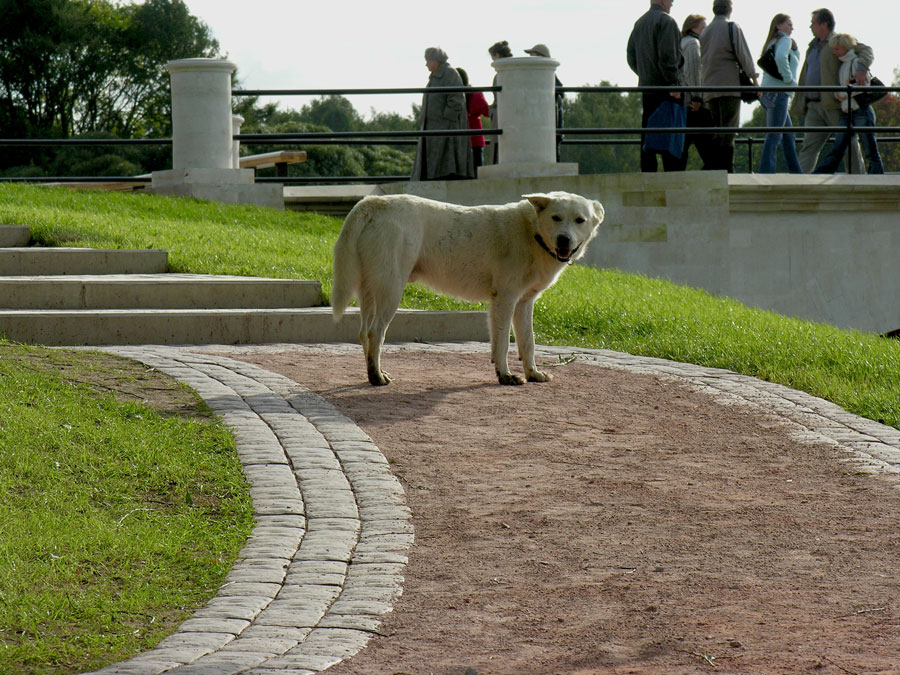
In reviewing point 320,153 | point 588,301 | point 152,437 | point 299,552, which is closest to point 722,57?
point 588,301

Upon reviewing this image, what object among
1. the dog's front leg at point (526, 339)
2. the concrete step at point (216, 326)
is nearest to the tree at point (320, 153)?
the concrete step at point (216, 326)

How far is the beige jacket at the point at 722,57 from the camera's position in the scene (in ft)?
50.4

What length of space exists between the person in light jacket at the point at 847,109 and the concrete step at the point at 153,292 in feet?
29.8

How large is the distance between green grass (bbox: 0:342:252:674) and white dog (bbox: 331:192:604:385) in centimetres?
150

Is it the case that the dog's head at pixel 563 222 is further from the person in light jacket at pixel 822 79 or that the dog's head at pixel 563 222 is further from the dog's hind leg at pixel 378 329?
the person in light jacket at pixel 822 79

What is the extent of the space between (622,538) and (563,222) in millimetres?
3332

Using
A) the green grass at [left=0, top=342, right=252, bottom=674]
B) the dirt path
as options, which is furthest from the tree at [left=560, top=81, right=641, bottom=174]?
the green grass at [left=0, top=342, right=252, bottom=674]

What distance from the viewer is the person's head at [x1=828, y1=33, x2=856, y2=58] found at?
15914 mm

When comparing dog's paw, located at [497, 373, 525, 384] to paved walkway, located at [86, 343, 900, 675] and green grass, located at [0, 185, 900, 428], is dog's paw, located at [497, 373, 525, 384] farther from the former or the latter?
green grass, located at [0, 185, 900, 428]

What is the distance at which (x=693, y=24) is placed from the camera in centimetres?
1586

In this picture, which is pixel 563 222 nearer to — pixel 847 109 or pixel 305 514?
pixel 305 514

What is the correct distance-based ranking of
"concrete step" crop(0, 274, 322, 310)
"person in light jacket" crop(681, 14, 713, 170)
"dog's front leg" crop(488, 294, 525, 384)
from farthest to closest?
"person in light jacket" crop(681, 14, 713, 170) < "concrete step" crop(0, 274, 322, 310) < "dog's front leg" crop(488, 294, 525, 384)

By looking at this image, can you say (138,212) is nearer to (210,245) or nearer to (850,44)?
(210,245)

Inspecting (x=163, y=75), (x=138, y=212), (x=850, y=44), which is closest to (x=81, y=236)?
(x=138, y=212)
